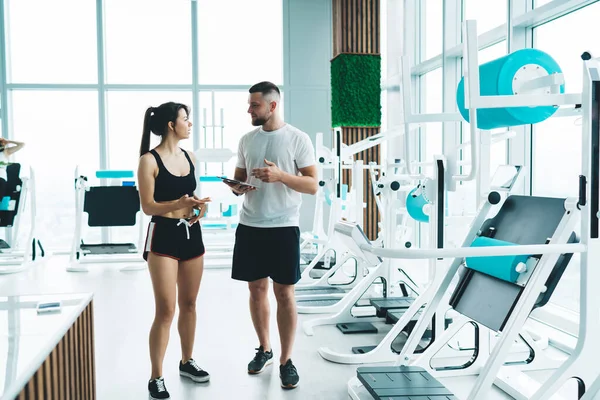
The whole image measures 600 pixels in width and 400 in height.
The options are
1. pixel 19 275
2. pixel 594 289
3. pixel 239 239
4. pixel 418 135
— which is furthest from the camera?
pixel 418 135

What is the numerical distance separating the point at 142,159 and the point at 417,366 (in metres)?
1.73

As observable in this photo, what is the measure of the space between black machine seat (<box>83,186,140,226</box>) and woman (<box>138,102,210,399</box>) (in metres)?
3.90

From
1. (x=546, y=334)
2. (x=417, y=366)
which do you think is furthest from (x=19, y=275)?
(x=546, y=334)

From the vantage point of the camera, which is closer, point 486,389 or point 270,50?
point 486,389

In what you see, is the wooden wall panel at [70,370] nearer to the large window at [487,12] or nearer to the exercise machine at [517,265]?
the exercise machine at [517,265]

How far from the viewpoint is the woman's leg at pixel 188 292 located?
2.82 metres

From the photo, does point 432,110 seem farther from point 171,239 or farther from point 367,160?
point 171,239

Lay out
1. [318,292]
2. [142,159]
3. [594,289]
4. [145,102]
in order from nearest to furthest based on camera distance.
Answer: [594,289] → [142,159] → [318,292] → [145,102]

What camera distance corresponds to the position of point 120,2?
8516mm

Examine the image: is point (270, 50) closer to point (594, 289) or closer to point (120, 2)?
point (120, 2)

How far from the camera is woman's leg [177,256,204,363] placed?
9.25 feet

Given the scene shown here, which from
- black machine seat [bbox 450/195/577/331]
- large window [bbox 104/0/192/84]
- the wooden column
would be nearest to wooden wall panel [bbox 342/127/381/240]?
the wooden column

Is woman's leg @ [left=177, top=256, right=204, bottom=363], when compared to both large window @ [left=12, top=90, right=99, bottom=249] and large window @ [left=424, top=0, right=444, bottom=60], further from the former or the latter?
large window @ [left=12, top=90, right=99, bottom=249]

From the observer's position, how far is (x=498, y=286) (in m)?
2.50
